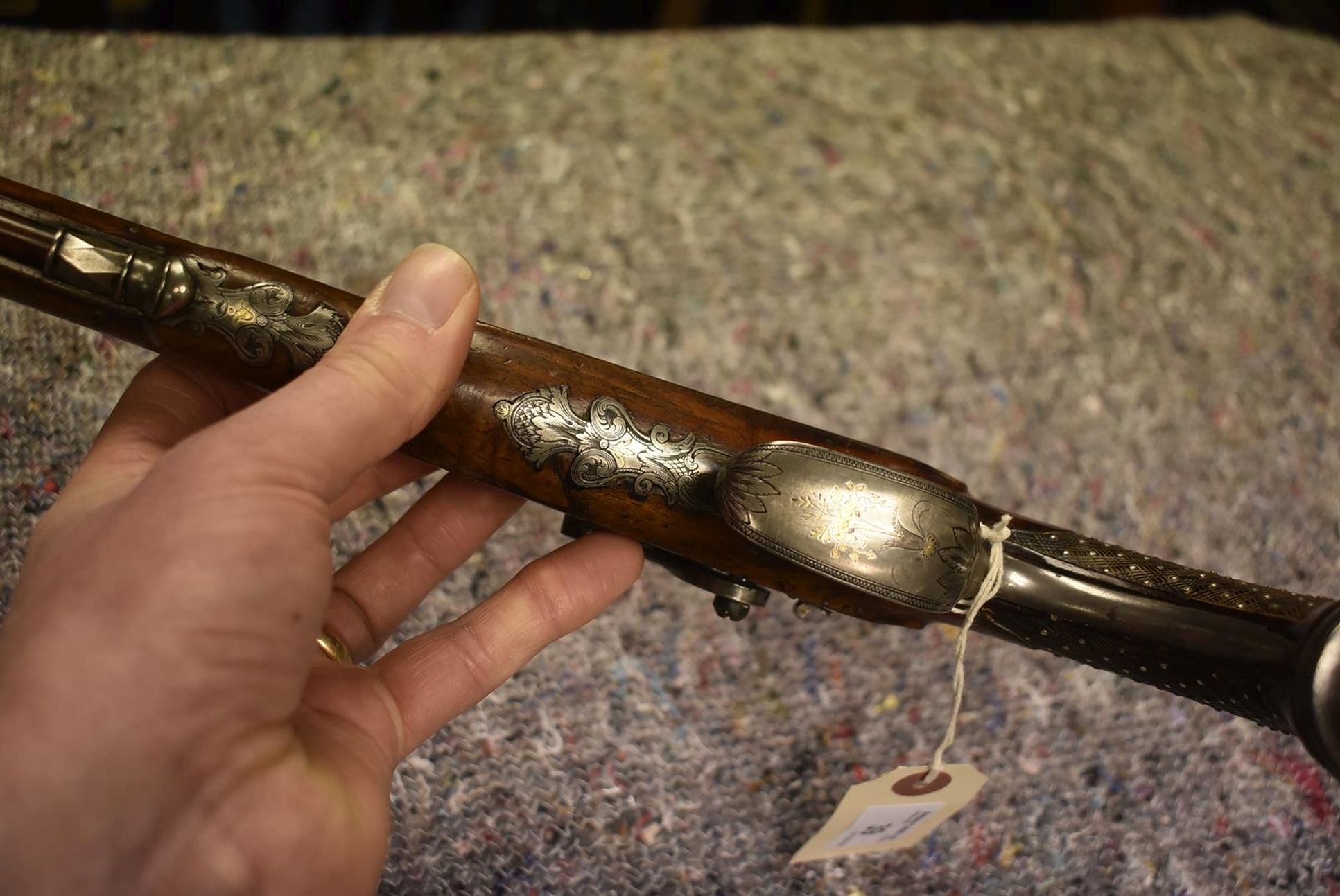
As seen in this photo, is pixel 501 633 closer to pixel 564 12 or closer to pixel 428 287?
pixel 428 287

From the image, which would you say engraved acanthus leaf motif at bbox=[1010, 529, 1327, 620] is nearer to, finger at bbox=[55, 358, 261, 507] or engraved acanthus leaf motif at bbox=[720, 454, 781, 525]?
engraved acanthus leaf motif at bbox=[720, 454, 781, 525]

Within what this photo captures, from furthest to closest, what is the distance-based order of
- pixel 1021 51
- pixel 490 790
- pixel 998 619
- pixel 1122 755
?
1. pixel 1021 51
2. pixel 1122 755
3. pixel 490 790
4. pixel 998 619

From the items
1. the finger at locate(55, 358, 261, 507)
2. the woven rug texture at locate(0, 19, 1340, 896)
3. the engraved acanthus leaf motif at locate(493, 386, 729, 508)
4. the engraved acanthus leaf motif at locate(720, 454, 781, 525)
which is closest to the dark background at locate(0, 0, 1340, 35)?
the woven rug texture at locate(0, 19, 1340, 896)

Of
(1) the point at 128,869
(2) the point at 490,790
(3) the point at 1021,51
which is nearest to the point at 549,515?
(2) the point at 490,790

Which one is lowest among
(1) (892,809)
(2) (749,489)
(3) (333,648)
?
(1) (892,809)

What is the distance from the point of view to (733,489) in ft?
2.86

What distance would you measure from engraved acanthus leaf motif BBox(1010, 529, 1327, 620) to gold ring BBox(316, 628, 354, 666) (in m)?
0.69

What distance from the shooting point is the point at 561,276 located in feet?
4.87

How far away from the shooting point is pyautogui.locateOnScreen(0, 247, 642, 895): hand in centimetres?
68

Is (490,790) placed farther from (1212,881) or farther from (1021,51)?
(1021,51)

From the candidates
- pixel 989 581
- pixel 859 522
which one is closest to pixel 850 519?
pixel 859 522

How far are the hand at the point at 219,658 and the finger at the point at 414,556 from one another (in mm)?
214

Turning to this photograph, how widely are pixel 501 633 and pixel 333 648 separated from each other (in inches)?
6.9

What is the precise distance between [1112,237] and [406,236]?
118 cm
